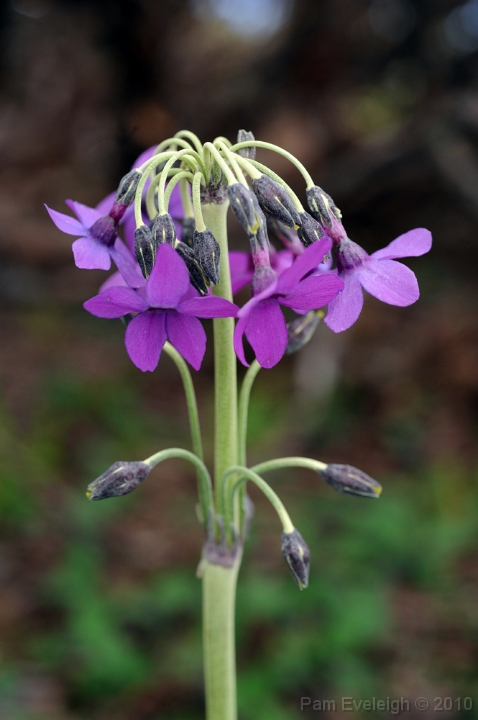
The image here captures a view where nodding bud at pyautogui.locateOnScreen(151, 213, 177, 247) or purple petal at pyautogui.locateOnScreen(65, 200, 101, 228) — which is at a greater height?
purple petal at pyautogui.locateOnScreen(65, 200, 101, 228)

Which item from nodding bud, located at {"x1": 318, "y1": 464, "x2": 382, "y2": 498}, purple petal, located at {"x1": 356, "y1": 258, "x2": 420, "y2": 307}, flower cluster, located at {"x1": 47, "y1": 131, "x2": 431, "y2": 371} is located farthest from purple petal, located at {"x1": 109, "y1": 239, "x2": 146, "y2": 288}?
nodding bud, located at {"x1": 318, "y1": 464, "x2": 382, "y2": 498}

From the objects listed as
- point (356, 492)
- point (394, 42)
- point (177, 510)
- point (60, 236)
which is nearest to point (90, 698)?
point (177, 510)

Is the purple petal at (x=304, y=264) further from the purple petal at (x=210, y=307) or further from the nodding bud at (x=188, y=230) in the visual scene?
the nodding bud at (x=188, y=230)

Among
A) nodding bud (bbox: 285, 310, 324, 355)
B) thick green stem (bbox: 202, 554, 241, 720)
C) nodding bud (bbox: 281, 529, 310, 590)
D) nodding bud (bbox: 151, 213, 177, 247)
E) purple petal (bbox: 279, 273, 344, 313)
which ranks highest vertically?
nodding bud (bbox: 151, 213, 177, 247)

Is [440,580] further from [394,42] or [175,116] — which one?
[394,42]

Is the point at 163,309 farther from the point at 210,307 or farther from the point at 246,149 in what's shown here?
the point at 246,149

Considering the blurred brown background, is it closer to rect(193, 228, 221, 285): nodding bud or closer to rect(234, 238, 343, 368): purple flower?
rect(234, 238, 343, 368): purple flower

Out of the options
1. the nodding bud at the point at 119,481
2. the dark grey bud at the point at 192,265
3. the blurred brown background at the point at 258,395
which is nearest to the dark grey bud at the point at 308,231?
the dark grey bud at the point at 192,265
